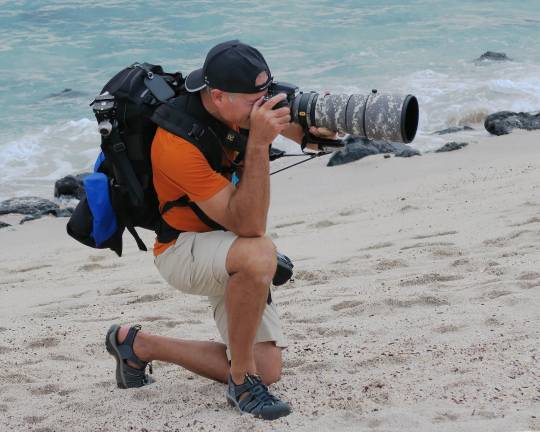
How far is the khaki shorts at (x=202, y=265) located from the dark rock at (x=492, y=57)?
12943 mm

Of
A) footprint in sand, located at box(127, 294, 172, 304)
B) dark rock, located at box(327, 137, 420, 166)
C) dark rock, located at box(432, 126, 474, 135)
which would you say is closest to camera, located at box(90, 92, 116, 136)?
footprint in sand, located at box(127, 294, 172, 304)

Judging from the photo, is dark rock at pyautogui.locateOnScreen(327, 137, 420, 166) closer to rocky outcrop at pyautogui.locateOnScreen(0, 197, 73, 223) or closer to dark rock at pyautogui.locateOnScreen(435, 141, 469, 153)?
dark rock at pyautogui.locateOnScreen(435, 141, 469, 153)

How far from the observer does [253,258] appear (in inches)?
130

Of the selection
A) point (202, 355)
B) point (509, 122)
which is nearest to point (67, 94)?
A: point (509, 122)

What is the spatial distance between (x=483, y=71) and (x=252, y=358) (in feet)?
39.9

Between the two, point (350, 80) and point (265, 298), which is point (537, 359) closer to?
point (265, 298)

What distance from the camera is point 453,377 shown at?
3.51m

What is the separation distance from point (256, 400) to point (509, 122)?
275 inches

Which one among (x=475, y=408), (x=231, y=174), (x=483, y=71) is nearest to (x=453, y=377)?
(x=475, y=408)

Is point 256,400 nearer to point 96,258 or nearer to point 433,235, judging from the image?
point 433,235

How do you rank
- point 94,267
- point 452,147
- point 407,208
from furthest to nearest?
point 452,147 < point 407,208 < point 94,267

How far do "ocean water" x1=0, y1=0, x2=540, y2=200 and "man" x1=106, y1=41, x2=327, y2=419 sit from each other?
6478 mm

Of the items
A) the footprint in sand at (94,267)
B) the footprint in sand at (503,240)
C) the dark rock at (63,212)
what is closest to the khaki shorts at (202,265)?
the footprint in sand at (503,240)

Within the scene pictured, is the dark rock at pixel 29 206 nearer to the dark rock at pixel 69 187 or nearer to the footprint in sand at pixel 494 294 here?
the dark rock at pixel 69 187
